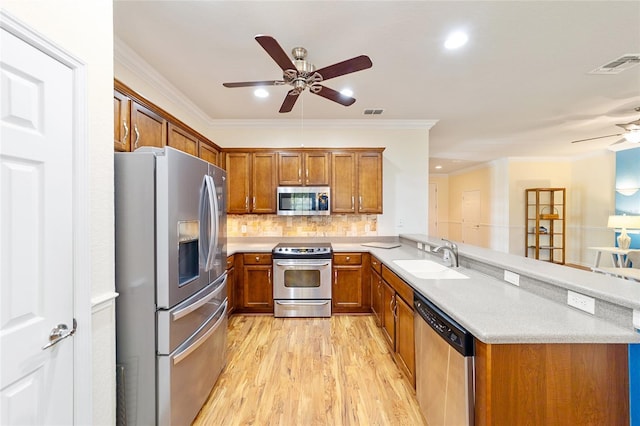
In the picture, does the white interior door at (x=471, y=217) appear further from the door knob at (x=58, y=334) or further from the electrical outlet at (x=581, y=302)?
the door knob at (x=58, y=334)

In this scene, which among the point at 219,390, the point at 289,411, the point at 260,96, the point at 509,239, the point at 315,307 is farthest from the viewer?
the point at 509,239

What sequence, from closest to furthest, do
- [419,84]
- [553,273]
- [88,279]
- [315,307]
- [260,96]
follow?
1. [88,279]
2. [553,273]
3. [419,84]
4. [260,96]
5. [315,307]

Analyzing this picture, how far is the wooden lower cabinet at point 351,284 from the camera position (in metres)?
3.69

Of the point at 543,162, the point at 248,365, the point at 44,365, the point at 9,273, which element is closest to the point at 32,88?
the point at 9,273

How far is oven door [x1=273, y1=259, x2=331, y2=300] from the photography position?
3.61m

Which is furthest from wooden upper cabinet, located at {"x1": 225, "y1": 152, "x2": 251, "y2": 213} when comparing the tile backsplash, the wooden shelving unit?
the wooden shelving unit

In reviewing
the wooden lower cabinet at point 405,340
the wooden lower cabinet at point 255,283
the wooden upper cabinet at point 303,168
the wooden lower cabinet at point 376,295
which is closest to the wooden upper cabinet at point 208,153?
the wooden upper cabinet at point 303,168

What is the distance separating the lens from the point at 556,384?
1.18m

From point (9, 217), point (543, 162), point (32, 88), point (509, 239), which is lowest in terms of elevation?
point (509, 239)

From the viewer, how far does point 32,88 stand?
103 centimetres

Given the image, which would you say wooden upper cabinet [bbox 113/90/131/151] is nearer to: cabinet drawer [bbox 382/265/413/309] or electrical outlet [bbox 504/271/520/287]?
cabinet drawer [bbox 382/265/413/309]

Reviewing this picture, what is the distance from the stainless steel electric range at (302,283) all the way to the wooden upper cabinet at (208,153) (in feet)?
4.99

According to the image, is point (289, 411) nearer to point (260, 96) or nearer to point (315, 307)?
point (315, 307)

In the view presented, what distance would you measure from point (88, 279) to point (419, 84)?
3356mm
